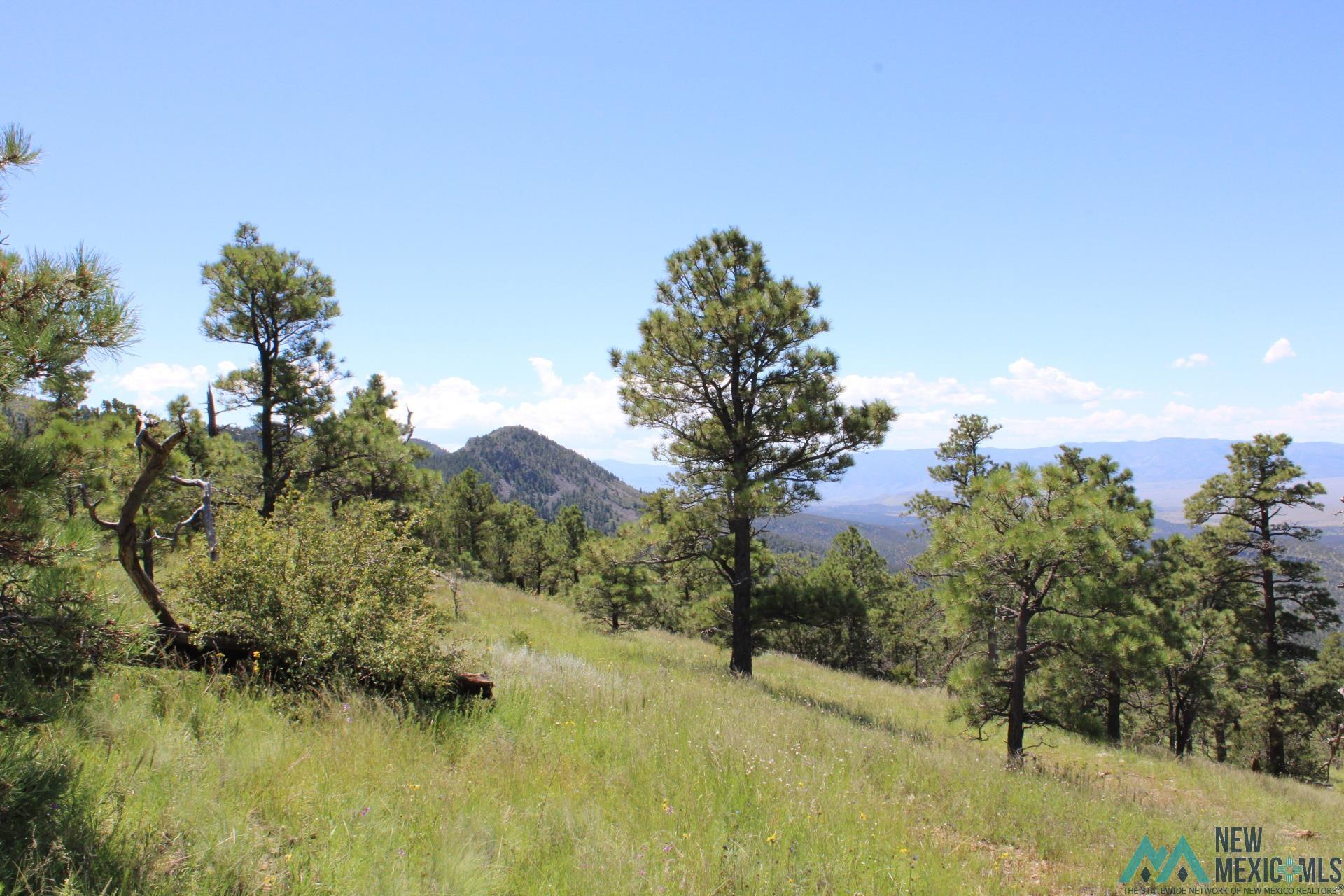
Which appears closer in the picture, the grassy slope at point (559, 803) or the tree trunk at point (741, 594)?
the grassy slope at point (559, 803)

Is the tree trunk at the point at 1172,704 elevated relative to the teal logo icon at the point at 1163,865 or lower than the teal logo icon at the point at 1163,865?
lower

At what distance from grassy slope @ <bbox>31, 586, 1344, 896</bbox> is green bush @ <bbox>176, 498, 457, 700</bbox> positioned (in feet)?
1.43

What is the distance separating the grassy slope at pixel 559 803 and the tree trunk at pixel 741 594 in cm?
576

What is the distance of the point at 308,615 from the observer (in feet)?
18.7

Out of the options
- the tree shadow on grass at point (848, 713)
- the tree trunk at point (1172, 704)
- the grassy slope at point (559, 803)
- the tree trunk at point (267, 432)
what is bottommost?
the tree trunk at point (1172, 704)

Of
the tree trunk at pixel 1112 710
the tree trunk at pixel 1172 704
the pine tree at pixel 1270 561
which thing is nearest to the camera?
the tree trunk at pixel 1112 710

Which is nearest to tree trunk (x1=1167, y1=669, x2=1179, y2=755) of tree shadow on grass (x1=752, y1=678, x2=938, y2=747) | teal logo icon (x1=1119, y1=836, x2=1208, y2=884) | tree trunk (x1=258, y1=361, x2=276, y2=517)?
tree shadow on grass (x1=752, y1=678, x2=938, y2=747)

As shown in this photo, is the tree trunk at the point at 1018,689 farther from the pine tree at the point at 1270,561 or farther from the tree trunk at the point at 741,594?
the pine tree at the point at 1270,561

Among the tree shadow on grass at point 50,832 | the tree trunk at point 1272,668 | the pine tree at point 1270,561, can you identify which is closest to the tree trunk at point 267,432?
the tree shadow on grass at point 50,832

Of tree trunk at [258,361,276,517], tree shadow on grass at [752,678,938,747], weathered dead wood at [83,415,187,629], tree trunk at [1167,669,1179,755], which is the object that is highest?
tree trunk at [258,361,276,517]

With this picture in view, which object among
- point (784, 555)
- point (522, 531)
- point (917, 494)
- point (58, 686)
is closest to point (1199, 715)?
point (917, 494)

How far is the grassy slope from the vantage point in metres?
3.20

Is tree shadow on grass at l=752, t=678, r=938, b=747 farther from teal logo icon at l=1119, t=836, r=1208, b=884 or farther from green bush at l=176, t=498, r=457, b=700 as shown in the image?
green bush at l=176, t=498, r=457, b=700

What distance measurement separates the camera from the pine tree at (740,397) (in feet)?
40.6
